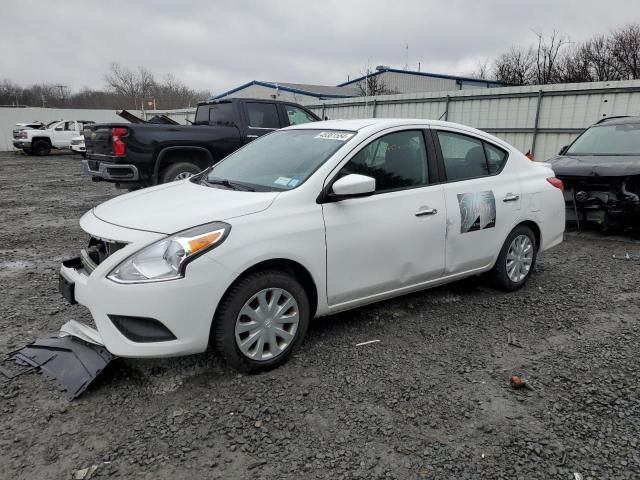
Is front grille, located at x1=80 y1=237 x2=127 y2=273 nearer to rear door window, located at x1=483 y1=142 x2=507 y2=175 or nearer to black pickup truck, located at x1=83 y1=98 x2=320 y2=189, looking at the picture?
rear door window, located at x1=483 y1=142 x2=507 y2=175

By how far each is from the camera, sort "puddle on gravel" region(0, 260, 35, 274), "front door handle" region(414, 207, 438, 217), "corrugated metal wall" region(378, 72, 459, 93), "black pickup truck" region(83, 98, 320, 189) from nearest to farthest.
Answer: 1. "front door handle" region(414, 207, 438, 217)
2. "puddle on gravel" region(0, 260, 35, 274)
3. "black pickup truck" region(83, 98, 320, 189)
4. "corrugated metal wall" region(378, 72, 459, 93)

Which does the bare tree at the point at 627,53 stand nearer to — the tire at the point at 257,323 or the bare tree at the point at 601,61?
the bare tree at the point at 601,61

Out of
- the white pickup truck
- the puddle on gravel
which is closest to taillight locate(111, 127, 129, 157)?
the puddle on gravel

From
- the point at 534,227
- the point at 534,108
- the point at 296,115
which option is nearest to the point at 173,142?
the point at 296,115

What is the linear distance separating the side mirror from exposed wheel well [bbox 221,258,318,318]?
567 mm

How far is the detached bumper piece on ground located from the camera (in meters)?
2.95

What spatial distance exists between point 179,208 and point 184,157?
16.8 feet

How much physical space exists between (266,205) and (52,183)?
12962 mm

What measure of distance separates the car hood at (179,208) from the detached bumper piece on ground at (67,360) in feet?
2.83

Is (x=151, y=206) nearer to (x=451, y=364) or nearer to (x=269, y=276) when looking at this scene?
(x=269, y=276)

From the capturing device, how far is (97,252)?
3.23m

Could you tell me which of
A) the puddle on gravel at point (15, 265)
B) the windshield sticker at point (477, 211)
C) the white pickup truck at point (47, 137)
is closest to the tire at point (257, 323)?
the windshield sticker at point (477, 211)

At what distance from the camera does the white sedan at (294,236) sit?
2.78 m

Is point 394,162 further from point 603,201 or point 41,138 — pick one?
point 41,138
